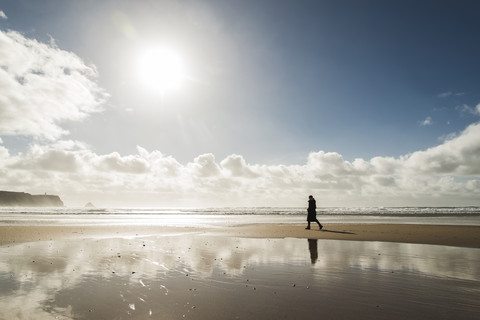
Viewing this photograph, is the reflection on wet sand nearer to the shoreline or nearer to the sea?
the shoreline

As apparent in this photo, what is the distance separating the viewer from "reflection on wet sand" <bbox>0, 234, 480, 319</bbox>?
585 cm

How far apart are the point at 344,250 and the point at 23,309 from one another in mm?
12572

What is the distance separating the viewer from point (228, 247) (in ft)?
48.2

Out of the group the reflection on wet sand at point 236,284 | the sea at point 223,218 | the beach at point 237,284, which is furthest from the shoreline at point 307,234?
the sea at point 223,218

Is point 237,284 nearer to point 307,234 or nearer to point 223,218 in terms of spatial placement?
point 307,234

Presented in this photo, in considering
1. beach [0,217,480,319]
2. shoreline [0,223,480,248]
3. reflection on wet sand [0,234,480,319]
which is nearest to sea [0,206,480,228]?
shoreline [0,223,480,248]

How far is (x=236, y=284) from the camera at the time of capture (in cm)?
787

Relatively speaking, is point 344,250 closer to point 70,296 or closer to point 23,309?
point 70,296

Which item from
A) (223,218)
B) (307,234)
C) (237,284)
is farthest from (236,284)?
(223,218)

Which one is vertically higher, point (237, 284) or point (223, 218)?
point (223, 218)

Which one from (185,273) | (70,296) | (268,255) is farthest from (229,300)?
(268,255)

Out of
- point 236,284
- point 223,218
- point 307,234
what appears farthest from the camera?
point 223,218

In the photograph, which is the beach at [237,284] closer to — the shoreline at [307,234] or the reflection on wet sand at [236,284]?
the reflection on wet sand at [236,284]

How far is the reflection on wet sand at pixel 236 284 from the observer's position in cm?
585
